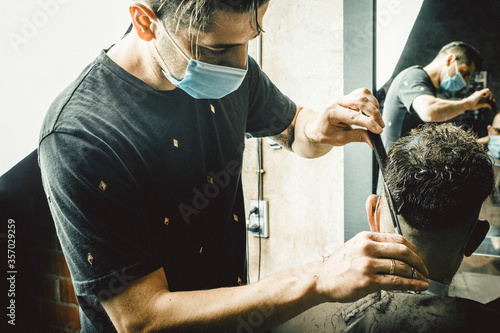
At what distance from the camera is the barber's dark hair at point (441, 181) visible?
2.76 ft

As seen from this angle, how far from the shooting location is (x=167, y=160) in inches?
39.2

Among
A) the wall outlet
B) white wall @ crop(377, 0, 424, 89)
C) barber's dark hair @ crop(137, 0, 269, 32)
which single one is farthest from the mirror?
the wall outlet

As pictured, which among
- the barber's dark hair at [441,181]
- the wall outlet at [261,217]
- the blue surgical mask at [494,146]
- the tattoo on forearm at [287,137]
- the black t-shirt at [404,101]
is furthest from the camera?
the wall outlet at [261,217]

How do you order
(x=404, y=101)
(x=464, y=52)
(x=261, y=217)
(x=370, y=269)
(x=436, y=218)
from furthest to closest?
(x=261, y=217) → (x=404, y=101) → (x=464, y=52) → (x=436, y=218) → (x=370, y=269)

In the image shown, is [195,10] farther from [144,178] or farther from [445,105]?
[445,105]

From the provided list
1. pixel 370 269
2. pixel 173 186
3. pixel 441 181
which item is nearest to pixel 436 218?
pixel 441 181

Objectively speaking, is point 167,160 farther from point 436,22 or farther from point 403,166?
point 436,22

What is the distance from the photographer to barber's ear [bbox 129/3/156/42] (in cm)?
81

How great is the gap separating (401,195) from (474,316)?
39cm

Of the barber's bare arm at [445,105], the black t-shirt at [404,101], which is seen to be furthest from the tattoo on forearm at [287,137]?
the barber's bare arm at [445,105]

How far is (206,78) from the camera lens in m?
0.92

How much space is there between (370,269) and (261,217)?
4.12ft

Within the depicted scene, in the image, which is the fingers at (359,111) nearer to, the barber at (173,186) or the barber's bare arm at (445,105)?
the barber at (173,186)

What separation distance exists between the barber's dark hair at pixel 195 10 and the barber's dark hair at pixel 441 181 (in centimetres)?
58
